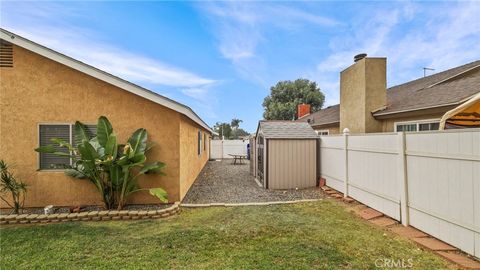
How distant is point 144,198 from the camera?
7004 mm

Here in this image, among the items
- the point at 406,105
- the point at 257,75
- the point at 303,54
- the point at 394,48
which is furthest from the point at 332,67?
the point at 406,105

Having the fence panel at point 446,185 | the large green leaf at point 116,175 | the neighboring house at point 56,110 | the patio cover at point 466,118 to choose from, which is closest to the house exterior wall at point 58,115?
the neighboring house at point 56,110

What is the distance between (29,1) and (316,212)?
10.8 meters

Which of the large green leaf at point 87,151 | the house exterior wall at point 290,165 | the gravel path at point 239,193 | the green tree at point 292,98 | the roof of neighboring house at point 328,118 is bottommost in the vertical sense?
the gravel path at point 239,193

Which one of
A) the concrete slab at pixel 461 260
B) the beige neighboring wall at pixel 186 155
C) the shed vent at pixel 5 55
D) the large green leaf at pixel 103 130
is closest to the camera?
the concrete slab at pixel 461 260

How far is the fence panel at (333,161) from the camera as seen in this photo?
802cm

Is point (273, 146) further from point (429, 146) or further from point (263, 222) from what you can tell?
point (429, 146)


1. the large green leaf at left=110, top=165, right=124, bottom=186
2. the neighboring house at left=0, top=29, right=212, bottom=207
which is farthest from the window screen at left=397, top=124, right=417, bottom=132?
the large green leaf at left=110, top=165, right=124, bottom=186

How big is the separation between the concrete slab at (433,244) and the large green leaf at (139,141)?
6510mm

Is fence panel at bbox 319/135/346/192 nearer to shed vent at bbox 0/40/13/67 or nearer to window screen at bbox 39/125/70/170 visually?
window screen at bbox 39/125/70/170

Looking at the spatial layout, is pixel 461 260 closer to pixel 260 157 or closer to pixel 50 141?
pixel 260 157

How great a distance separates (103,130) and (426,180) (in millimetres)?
7626

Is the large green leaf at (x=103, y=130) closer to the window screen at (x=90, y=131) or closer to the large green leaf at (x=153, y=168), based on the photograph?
the window screen at (x=90, y=131)

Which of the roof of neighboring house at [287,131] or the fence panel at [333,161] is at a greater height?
the roof of neighboring house at [287,131]
